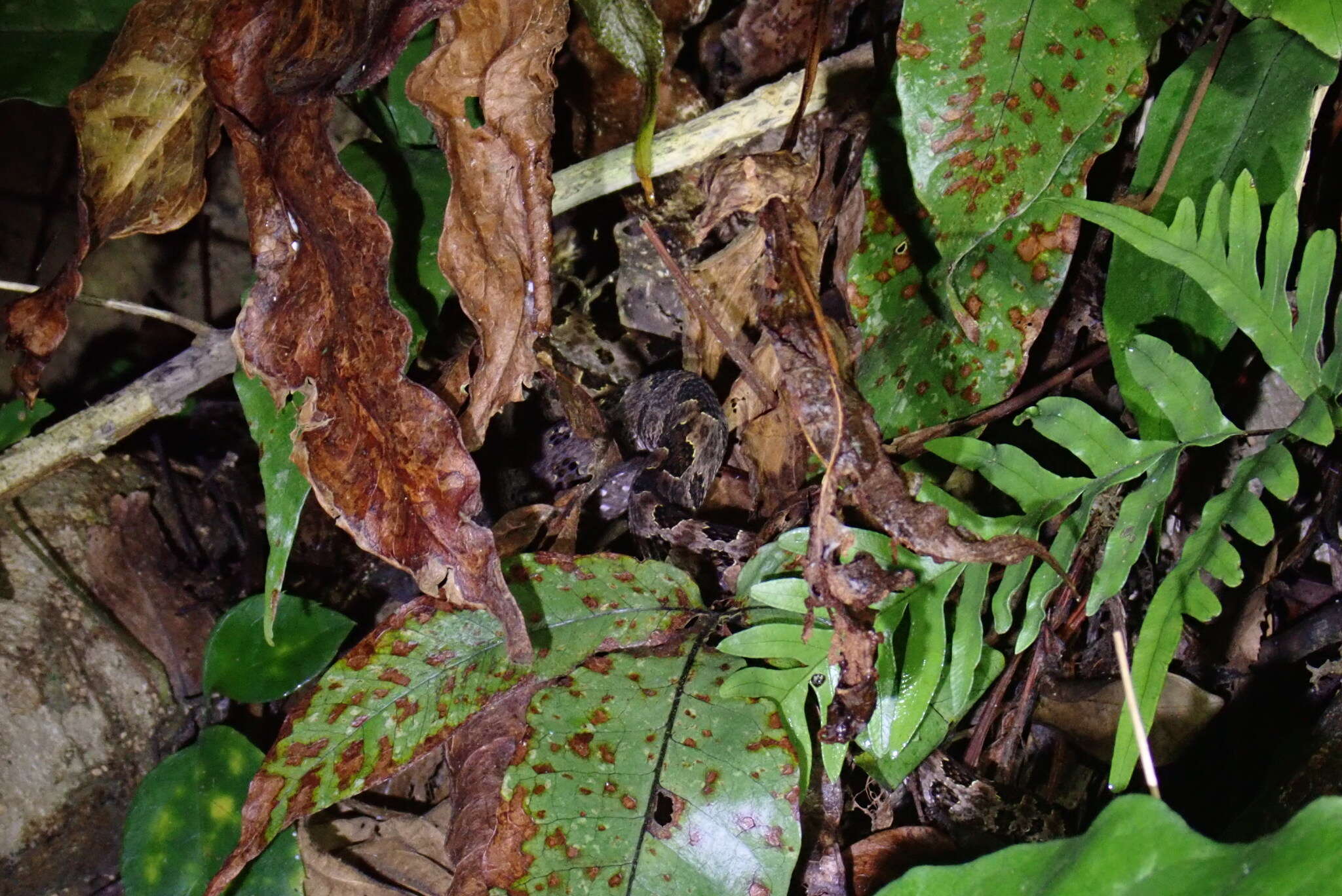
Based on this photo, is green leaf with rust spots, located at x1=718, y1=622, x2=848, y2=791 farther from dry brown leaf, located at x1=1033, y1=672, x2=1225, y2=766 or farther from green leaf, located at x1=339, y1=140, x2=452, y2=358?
green leaf, located at x1=339, y1=140, x2=452, y2=358

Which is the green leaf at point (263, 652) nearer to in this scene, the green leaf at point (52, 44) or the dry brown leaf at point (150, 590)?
the dry brown leaf at point (150, 590)

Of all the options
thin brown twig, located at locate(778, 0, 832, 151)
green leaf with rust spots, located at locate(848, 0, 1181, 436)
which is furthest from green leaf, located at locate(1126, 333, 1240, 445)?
thin brown twig, located at locate(778, 0, 832, 151)

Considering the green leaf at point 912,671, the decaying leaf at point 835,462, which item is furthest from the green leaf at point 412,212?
the green leaf at point 912,671

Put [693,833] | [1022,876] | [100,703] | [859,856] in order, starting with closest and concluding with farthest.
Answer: [1022,876] < [693,833] < [859,856] < [100,703]

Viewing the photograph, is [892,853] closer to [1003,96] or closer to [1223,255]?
[1223,255]

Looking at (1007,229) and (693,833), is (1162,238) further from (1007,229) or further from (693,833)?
(693,833)

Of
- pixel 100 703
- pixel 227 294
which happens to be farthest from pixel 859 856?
pixel 227 294

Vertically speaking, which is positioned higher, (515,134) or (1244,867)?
(515,134)
